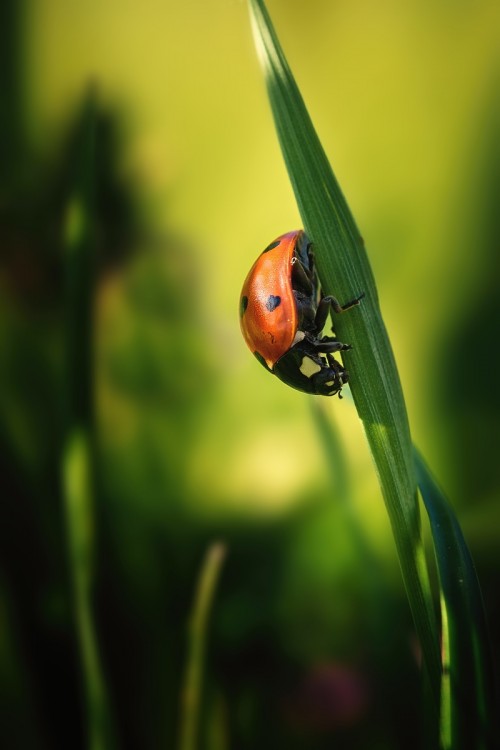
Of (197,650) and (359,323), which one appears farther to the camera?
(197,650)

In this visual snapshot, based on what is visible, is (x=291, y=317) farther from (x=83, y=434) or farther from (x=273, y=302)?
(x=83, y=434)

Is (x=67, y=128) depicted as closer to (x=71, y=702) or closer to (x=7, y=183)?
(x=7, y=183)

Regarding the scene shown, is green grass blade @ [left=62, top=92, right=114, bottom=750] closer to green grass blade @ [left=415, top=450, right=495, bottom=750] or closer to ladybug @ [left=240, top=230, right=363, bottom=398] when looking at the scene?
ladybug @ [left=240, top=230, right=363, bottom=398]

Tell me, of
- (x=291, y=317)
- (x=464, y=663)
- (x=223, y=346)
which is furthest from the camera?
(x=223, y=346)

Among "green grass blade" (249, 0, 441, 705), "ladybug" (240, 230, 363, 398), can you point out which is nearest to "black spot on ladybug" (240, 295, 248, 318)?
"ladybug" (240, 230, 363, 398)

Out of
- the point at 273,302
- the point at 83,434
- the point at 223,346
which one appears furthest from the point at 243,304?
the point at 223,346

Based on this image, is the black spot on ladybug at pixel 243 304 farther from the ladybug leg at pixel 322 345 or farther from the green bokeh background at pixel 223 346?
the green bokeh background at pixel 223 346

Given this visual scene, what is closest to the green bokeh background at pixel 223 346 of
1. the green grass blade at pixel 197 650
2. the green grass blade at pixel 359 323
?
the green grass blade at pixel 197 650

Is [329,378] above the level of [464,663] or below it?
above
